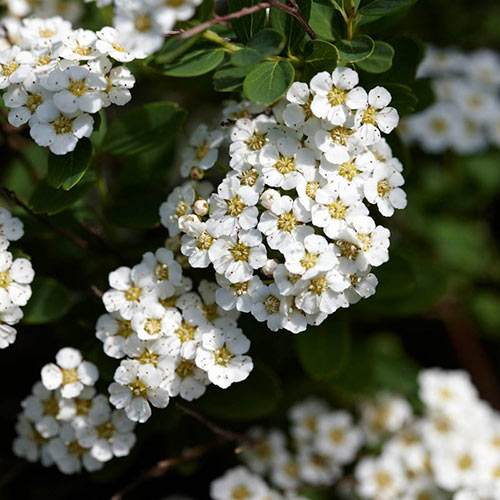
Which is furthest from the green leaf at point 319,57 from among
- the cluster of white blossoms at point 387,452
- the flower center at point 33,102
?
the cluster of white blossoms at point 387,452

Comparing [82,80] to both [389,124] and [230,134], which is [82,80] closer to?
[230,134]

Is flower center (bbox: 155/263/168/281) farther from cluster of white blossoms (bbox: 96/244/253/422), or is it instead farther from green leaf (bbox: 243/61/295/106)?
green leaf (bbox: 243/61/295/106)

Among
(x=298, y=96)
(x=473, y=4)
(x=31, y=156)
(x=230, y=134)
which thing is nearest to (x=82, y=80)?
(x=230, y=134)

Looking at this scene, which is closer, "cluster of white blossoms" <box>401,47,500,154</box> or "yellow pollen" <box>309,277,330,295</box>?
"yellow pollen" <box>309,277,330,295</box>

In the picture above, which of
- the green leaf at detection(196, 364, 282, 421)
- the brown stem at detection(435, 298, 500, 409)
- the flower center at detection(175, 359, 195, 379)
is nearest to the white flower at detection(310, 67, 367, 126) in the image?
the flower center at detection(175, 359, 195, 379)

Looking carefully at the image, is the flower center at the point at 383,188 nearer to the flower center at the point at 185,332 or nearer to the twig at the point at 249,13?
the twig at the point at 249,13

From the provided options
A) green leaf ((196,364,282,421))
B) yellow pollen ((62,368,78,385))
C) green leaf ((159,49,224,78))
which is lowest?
green leaf ((196,364,282,421))
